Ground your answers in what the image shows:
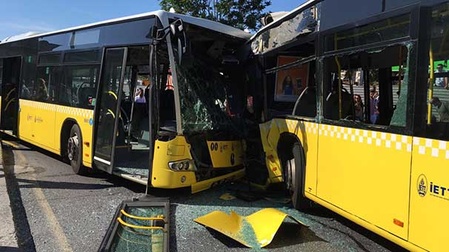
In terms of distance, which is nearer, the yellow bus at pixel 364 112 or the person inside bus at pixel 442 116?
the person inside bus at pixel 442 116

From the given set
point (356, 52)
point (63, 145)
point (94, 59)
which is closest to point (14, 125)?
point (63, 145)

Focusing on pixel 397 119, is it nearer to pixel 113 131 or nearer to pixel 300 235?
pixel 300 235

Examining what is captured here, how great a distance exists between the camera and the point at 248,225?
18.4 feet

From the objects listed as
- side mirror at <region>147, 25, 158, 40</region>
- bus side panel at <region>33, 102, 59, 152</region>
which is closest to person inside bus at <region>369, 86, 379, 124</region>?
side mirror at <region>147, 25, 158, 40</region>

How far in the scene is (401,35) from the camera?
3.98m

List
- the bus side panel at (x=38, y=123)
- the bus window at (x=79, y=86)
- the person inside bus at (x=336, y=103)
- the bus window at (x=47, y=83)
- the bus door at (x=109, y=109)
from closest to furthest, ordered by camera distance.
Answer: the person inside bus at (x=336, y=103)
the bus door at (x=109, y=109)
the bus window at (x=79, y=86)
the bus window at (x=47, y=83)
the bus side panel at (x=38, y=123)

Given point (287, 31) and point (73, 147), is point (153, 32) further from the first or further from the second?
point (73, 147)

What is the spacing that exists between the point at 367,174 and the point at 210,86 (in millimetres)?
3612

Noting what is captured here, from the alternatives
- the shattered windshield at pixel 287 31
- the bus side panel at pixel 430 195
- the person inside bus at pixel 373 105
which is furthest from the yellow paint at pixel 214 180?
the bus side panel at pixel 430 195

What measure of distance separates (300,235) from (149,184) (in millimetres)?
2457

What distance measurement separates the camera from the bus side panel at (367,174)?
13.0ft

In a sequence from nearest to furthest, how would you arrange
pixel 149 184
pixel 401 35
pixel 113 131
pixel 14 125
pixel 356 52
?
pixel 401 35, pixel 356 52, pixel 149 184, pixel 113 131, pixel 14 125

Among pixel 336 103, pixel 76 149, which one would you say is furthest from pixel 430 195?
pixel 76 149

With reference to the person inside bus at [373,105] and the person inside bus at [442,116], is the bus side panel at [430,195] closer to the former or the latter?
the person inside bus at [442,116]
